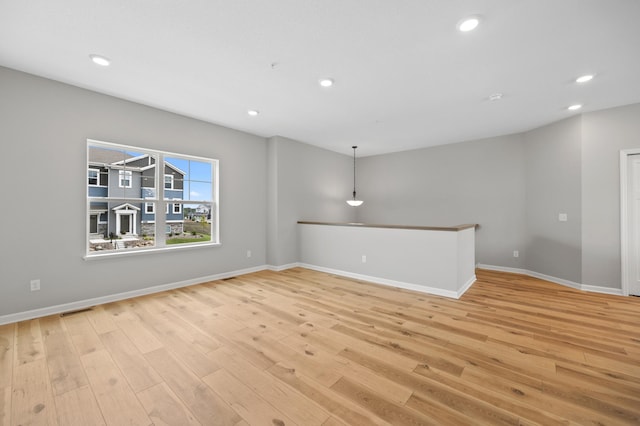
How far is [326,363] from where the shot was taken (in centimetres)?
206

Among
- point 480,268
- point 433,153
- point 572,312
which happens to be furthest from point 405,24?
point 480,268

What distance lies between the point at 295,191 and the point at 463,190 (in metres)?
3.71

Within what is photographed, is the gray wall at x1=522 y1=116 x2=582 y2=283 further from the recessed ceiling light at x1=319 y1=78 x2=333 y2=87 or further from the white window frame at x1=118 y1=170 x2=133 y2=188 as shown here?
the white window frame at x1=118 y1=170 x2=133 y2=188

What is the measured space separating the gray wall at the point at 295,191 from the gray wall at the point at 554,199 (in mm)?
4002

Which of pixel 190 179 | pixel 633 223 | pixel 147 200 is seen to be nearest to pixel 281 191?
pixel 190 179

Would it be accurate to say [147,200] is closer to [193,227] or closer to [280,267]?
[193,227]

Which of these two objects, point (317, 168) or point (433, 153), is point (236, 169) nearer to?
point (317, 168)

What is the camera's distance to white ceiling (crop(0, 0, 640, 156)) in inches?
77.5

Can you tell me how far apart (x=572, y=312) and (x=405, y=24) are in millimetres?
3777

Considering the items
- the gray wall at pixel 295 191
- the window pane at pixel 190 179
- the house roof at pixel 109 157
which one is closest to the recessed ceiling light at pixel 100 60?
the house roof at pixel 109 157

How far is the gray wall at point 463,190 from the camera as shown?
5129 mm

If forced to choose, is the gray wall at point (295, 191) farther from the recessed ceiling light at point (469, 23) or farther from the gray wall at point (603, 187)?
the gray wall at point (603, 187)

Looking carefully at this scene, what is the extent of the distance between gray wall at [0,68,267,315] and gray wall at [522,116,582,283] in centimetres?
624

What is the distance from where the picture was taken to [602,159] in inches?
152
